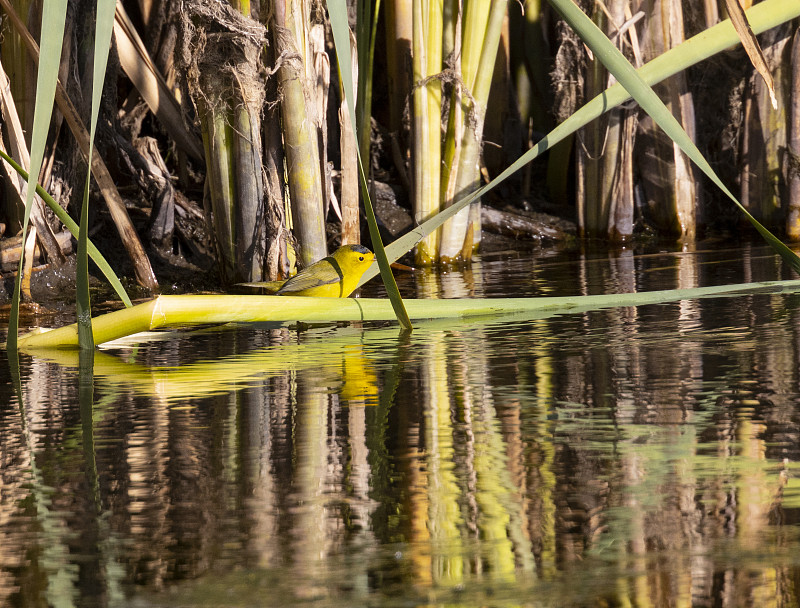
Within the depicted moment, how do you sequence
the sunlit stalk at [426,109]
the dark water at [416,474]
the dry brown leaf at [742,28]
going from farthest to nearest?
1. the sunlit stalk at [426,109]
2. the dry brown leaf at [742,28]
3. the dark water at [416,474]

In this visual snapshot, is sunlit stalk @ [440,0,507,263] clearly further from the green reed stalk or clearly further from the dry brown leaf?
the green reed stalk

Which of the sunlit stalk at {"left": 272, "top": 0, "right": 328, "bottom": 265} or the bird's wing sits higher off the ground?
the sunlit stalk at {"left": 272, "top": 0, "right": 328, "bottom": 265}

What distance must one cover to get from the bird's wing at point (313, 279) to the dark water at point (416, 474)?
0.91 meters

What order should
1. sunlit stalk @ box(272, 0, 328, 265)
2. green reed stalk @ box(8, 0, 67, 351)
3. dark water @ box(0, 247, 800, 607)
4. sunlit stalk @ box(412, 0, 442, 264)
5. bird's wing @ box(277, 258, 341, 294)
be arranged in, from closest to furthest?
dark water @ box(0, 247, 800, 607) < green reed stalk @ box(8, 0, 67, 351) < bird's wing @ box(277, 258, 341, 294) < sunlit stalk @ box(272, 0, 328, 265) < sunlit stalk @ box(412, 0, 442, 264)

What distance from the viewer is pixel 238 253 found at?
495 centimetres

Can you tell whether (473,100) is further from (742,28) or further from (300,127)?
(742,28)

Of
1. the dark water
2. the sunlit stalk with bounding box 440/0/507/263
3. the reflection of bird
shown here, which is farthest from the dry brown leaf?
the sunlit stalk with bounding box 440/0/507/263

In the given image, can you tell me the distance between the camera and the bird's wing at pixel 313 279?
4246 mm

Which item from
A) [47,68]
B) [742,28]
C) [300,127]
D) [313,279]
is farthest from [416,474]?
[300,127]

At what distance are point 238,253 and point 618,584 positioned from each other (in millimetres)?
3791

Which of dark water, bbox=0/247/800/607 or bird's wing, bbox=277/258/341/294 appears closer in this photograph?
dark water, bbox=0/247/800/607

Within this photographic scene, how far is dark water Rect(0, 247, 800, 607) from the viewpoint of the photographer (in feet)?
4.63

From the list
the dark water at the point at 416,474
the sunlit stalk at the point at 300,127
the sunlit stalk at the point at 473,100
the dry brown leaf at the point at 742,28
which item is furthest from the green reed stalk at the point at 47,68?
the sunlit stalk at the point at 473,100

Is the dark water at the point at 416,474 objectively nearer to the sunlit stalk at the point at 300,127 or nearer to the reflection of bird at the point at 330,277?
→ the reflection of bird at the point at 330,277
